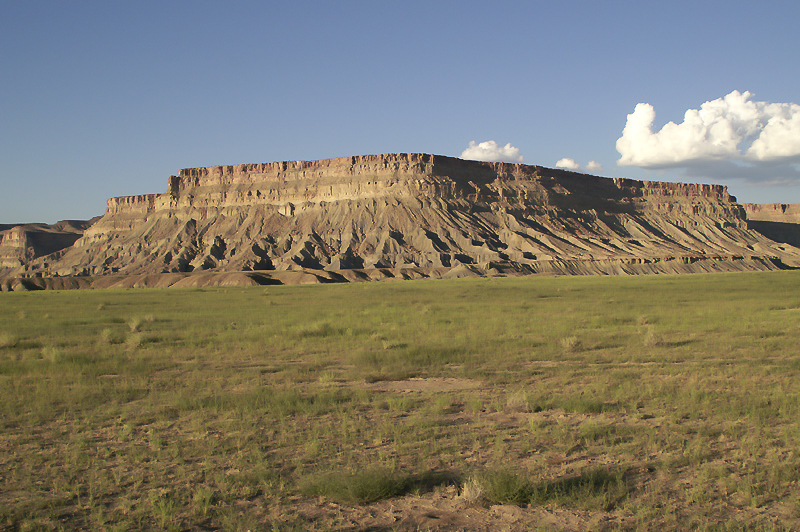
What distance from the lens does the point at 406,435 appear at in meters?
8.08

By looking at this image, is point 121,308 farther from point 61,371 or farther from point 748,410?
point 748,410

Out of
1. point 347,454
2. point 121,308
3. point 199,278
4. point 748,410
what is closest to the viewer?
point 347,454

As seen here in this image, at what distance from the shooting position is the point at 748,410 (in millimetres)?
8992

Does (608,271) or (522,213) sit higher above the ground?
(522,213)

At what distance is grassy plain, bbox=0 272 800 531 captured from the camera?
5.79 metres

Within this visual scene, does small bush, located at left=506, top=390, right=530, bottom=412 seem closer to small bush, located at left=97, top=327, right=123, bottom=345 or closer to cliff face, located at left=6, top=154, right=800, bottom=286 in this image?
small bush, located at left=97, top=327, right=123, bottom=345

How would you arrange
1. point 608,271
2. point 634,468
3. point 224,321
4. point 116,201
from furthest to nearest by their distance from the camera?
point 116,201 → point 608,271 → point 224,321 → point 634,468

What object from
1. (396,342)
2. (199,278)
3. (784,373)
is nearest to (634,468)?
(784,373)

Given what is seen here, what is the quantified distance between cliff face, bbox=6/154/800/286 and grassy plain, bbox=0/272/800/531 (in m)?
71.9

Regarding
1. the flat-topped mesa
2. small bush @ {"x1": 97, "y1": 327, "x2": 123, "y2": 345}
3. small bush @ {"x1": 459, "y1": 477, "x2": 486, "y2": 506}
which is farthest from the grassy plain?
the flat-topped mesa

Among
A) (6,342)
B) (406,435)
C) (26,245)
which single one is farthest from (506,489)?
(26,245)

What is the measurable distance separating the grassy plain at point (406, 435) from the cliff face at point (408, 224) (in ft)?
236

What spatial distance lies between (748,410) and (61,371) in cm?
1285

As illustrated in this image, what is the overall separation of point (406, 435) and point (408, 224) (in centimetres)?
10201
